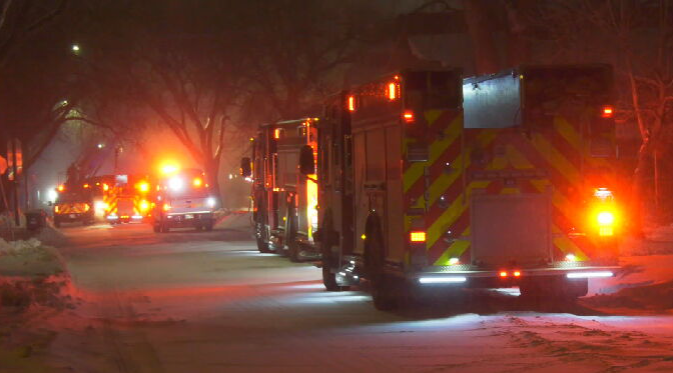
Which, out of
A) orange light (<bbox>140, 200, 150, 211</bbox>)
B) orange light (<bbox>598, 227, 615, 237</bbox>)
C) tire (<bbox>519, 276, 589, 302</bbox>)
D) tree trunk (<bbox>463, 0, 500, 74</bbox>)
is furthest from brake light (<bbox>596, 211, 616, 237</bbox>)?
orange light (<bbox>140, 200, 150, 211</bbox>)

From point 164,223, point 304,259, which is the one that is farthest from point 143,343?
point 164,223

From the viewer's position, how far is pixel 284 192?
2331 centimetres

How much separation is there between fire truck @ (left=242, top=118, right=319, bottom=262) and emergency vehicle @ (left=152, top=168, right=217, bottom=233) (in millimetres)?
11335

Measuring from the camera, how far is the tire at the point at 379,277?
43.4 feet

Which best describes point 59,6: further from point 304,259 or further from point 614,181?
point 614,181

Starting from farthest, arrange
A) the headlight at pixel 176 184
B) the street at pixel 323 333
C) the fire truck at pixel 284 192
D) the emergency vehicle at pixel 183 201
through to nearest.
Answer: the emergency vehicle at pixel 183 201
the headlight at pixel 176 184
the fire truck at pixel 284 192
the street at pixel 323 333

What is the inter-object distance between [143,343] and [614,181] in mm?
6507

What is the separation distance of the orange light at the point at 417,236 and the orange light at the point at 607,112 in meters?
2.89

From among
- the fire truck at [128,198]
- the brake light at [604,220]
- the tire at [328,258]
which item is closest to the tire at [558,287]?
the brake light at [604,220]

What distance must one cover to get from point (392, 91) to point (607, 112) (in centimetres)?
285

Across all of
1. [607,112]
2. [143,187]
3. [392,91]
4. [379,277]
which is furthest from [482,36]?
[143,187]

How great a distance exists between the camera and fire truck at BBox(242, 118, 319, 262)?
2073 centimetres

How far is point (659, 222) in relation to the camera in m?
29.9

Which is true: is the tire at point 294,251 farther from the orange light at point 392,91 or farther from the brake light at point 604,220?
the brake light at point 604,220
